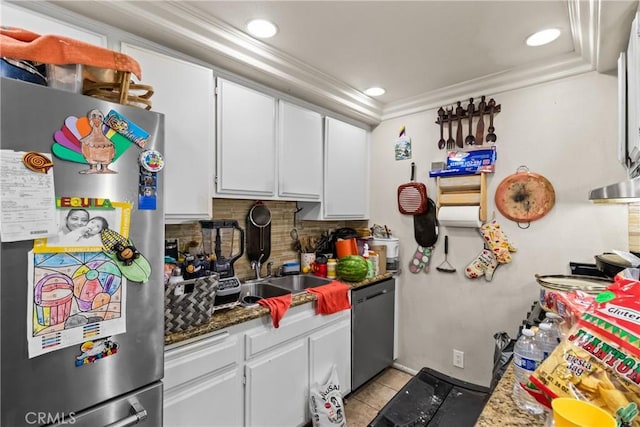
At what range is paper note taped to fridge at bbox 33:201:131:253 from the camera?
91 centimetres

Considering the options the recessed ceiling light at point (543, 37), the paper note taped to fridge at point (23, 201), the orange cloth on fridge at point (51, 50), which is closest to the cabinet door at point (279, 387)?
the paper note taped to fridge at point (23, 201)

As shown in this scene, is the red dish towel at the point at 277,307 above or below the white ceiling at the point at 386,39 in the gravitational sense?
below

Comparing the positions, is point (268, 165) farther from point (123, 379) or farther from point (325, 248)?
point (123, 379)

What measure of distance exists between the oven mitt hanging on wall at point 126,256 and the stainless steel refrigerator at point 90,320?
21 mm

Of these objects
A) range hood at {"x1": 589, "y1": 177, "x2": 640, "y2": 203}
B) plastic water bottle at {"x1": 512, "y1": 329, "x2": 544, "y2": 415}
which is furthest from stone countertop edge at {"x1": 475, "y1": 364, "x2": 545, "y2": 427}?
range hood at {"x1": 589, "y1": 177, "x2": 640, "y2": 203}

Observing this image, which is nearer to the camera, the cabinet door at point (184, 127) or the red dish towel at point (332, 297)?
the cabinet door at point (184, 127)

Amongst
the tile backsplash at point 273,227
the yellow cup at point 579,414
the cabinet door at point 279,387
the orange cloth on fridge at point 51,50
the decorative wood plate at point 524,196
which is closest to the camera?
the yellow cup at point 579,414

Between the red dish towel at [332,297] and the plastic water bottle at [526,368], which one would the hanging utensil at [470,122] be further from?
the plastic water bottle at [526,368]

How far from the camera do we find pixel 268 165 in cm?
208

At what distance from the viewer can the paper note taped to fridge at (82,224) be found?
35.6 inches

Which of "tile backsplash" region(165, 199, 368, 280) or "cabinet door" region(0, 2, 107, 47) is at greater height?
"cabinet door" region(0, 2, 107, 47)

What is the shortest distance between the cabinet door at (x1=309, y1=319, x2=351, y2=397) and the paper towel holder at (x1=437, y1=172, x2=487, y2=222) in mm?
1265

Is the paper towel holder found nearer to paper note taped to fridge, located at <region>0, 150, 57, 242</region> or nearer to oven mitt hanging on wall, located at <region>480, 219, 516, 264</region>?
oven mitt hanging on wall, located at <region>480, 219, 516, 264</region>

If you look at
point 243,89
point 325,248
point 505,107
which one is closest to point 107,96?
point 243,89
